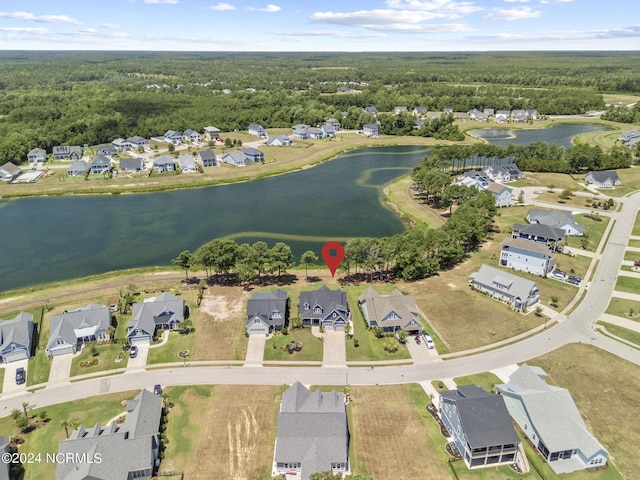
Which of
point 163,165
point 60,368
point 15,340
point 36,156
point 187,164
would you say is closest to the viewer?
point 60,368

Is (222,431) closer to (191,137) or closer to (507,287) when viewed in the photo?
(507,287)

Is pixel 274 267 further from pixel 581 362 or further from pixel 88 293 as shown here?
pixel 581 362

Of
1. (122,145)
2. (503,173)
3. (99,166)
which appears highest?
(503,173)

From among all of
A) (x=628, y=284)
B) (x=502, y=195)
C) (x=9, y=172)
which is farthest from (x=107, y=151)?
(x=628, y=284)

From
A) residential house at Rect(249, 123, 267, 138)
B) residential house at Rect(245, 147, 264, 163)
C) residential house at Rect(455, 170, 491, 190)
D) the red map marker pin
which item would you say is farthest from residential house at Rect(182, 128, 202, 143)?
the red map marker pin

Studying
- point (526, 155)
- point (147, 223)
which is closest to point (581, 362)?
point (147, 223)

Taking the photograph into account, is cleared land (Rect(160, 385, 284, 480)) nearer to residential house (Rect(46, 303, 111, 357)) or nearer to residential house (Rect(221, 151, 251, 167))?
residential house (Rect(46, 303, 111, 357))
